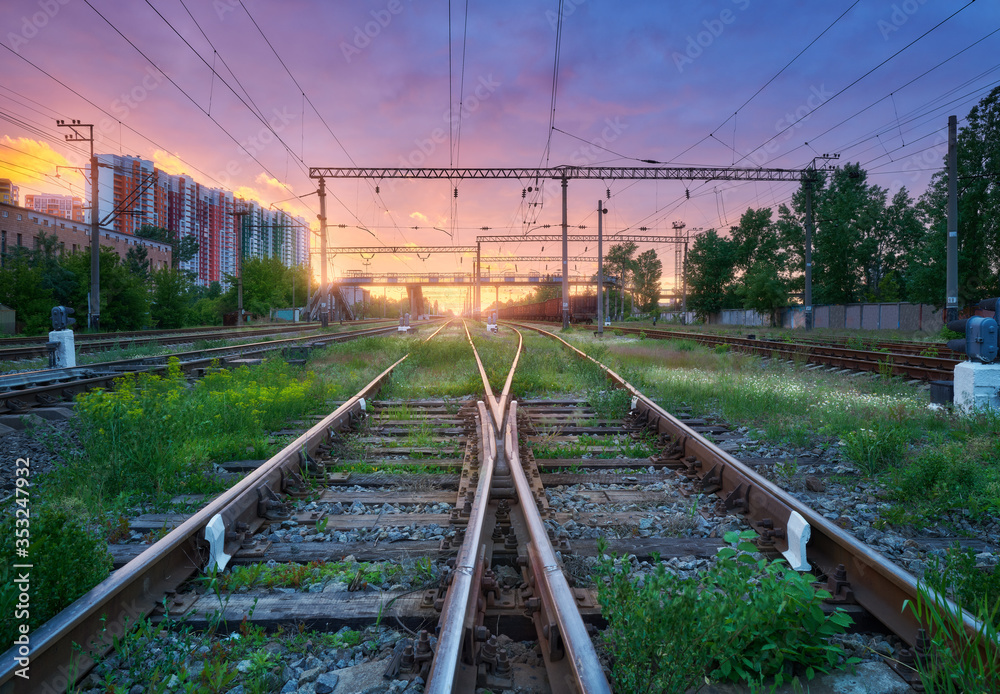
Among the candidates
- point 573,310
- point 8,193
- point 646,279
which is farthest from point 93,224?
point 646,279

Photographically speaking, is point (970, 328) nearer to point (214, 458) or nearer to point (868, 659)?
point (868, 659)

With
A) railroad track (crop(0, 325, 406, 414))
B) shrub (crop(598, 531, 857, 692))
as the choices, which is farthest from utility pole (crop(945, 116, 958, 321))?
railroad track (crop(0, 325, 406, 414))

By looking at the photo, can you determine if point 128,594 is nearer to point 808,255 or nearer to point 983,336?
point 983,336

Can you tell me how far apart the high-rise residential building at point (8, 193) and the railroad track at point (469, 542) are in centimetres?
8402

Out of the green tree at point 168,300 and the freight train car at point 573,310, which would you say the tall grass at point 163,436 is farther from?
the freight train car at point 573,310

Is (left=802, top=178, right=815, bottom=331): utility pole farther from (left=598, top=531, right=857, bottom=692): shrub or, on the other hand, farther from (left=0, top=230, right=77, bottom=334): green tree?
(left=0, top=230, right=77, bottom=334): green tree

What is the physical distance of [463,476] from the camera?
4.41 meters

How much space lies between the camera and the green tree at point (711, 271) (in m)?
59.7

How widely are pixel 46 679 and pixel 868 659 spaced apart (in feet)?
10.1

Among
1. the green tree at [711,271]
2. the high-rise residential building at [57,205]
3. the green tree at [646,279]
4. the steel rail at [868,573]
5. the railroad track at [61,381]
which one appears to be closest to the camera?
the steel rail at [868,573]

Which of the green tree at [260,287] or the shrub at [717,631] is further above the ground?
the green tree at [260,287]

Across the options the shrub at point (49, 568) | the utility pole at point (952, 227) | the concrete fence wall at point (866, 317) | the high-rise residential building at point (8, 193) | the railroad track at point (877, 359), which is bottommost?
the shrub at point (49, 568)

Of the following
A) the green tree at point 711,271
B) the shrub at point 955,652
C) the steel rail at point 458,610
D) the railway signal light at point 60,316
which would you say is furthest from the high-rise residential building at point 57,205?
the shrub at point 955,652

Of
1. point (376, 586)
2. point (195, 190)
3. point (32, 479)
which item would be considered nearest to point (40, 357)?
point (32, 479)
